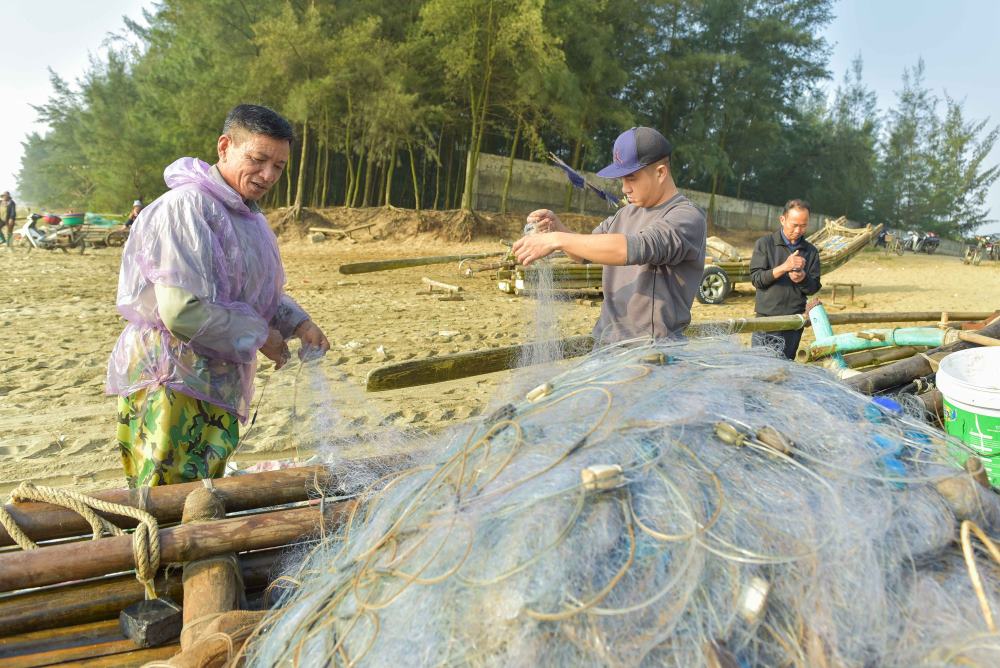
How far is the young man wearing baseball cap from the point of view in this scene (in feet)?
7.53

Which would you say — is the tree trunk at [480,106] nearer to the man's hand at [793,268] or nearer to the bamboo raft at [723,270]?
the bamboo raft at [723,270]

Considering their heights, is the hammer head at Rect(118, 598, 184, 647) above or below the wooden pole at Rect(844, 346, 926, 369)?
below

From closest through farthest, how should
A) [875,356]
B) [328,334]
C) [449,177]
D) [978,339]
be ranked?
[978,339] < [875,356] < [328,334] < [449,177]

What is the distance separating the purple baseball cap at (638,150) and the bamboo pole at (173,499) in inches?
54.7

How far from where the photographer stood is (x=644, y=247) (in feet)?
7.61

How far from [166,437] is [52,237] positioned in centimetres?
2019

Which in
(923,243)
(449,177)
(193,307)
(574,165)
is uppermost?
(574,165)

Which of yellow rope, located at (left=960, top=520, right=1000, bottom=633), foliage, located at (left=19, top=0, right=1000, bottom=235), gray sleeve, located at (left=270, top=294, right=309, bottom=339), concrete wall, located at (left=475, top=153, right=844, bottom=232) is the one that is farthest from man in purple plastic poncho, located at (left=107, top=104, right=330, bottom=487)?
concrete wall, located at (left=475, top=153, right=844, bottom=232)

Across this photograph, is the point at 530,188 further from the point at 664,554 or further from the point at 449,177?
the point at 664,554

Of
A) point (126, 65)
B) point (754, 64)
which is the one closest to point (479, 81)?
point (754, 64)

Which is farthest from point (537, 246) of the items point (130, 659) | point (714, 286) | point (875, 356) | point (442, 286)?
point (714, 286)

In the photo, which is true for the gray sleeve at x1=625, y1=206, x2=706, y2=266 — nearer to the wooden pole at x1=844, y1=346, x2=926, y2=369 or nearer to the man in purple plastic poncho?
the man in purple plastic poncho

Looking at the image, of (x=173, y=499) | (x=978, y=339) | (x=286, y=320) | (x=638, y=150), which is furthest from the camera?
(x=978, y=339)

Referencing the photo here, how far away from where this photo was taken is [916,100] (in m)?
44.6
